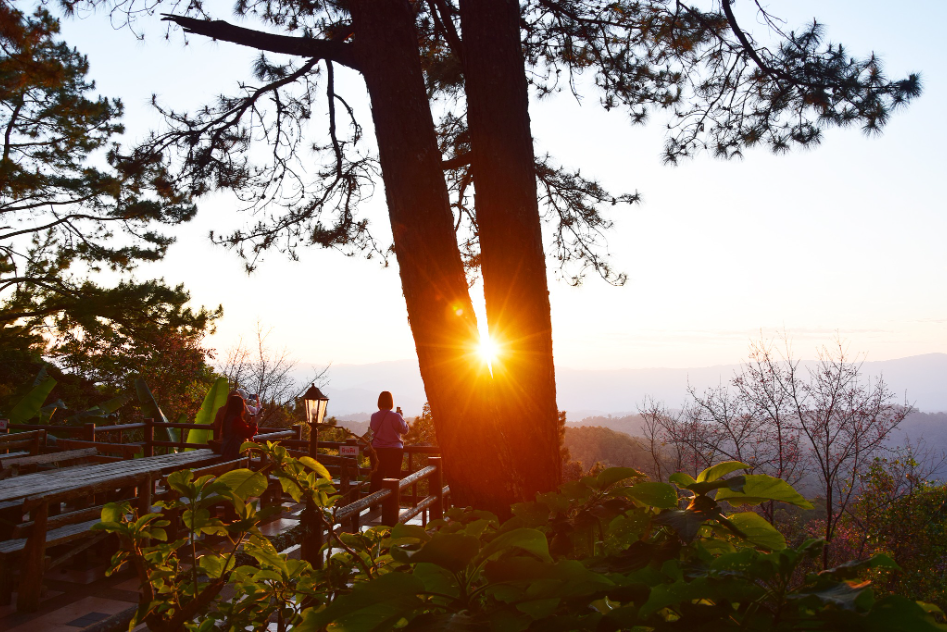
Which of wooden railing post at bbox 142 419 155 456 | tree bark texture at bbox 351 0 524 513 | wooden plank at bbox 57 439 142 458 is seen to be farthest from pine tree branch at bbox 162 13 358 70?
wooden railing post at bbox 142 419 155 456

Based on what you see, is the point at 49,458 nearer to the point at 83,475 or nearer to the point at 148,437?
the point at 83,475

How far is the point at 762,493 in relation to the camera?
0.70 metres

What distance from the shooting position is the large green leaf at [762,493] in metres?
0.68

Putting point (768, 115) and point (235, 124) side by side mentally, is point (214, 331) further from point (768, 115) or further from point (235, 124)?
point (768, 115)

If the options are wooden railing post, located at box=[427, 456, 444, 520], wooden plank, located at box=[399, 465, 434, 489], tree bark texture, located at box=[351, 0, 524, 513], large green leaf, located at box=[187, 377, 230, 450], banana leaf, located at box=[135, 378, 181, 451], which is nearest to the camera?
tree bark texture, located at box=[351, 0, 524, 513]

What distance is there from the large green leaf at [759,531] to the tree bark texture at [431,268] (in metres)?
1.74

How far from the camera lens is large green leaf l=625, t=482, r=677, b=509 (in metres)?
0.70

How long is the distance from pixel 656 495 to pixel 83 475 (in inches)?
234

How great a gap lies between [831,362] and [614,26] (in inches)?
586

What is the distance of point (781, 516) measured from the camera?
22438 millimetres

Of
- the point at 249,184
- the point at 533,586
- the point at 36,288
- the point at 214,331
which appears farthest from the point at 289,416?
the point at 533,586

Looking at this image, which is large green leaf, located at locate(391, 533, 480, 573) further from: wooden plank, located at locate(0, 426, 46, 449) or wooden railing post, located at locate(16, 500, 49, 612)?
wooden plank, located at locate(0, 426, 46, 449)

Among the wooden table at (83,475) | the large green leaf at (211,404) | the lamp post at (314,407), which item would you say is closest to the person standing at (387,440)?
the lamp post at (314,407)

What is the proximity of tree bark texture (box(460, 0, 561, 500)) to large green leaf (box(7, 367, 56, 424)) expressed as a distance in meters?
10.6
